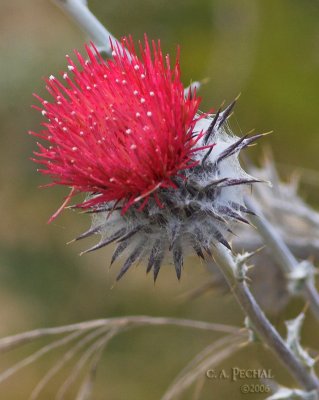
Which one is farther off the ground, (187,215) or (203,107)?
(203,107)

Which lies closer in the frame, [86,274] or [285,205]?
[285,205]

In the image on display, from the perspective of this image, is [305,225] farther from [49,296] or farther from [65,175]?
[49,296]

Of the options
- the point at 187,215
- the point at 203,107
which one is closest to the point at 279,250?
the point at 187,215

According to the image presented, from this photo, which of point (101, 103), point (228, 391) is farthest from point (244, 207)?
point (228, 391)

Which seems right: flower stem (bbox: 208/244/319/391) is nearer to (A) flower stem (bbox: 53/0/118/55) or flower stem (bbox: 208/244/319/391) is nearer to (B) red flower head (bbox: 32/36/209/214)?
(B) red flower head (bbox: 32/36/209/214)

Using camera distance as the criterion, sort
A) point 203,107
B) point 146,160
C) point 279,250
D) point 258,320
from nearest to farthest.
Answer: point 146,160 → point 258,320 → point 279,250 → point 203,107

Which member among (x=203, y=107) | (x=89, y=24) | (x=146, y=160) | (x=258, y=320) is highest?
(x=89, y=24)

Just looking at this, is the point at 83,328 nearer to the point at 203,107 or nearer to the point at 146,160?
the point at 146,160

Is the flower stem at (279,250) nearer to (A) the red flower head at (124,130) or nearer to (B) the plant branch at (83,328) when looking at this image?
(B) the plant branch at (83,328)
